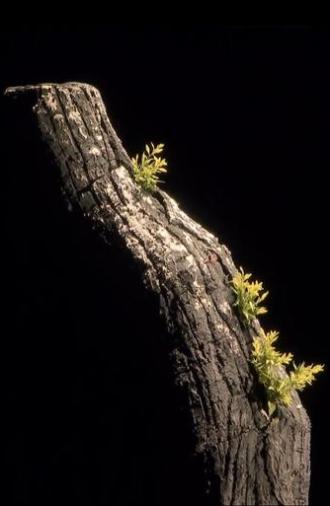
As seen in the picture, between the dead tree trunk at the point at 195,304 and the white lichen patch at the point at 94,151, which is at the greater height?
the white lichen patch at the point at 94,151

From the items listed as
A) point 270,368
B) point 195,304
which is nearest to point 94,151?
point 195,304

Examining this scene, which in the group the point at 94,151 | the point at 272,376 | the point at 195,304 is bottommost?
the point at 272,376

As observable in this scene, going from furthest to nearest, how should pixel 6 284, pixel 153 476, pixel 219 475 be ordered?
1. pixel 6 284
2. pixel 153 476
3. pixel 219 475

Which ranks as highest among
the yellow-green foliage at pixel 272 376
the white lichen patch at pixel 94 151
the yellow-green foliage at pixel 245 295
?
the white lichen patch at pixel 94 151

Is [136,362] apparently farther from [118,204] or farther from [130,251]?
[118,204]

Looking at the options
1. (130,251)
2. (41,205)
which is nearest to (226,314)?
(130,251)

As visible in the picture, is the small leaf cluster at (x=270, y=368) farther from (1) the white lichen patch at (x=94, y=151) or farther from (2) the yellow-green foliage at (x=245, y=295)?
(1) the white lichen patch at (x=94, y=151)

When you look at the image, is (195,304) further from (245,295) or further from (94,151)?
(94,151)

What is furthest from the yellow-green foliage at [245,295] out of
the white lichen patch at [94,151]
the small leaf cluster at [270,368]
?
the white lichen patch at [94,151]

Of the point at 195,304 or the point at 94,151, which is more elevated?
the point at 94,151
